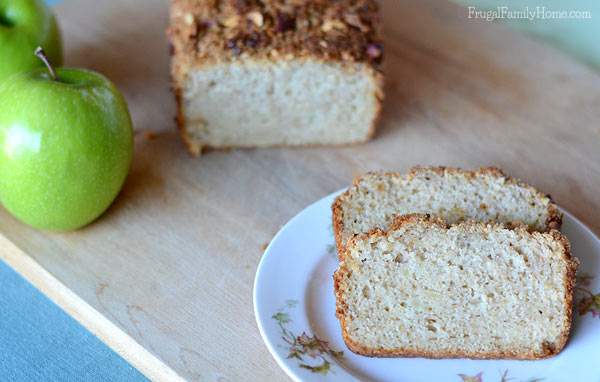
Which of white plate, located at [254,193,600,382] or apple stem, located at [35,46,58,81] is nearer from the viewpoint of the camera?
white plate, located at [254,193,600,382]

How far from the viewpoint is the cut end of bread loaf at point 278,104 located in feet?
8.68

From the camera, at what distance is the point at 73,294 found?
2.32m

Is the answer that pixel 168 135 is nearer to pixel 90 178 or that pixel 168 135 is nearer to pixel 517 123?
pixel 90 178

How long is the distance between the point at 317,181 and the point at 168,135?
0.54 m

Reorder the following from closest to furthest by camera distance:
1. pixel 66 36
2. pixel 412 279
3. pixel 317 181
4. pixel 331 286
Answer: pixel 412 279, pixel 331 286, pixel 317 181, pixel 66 36

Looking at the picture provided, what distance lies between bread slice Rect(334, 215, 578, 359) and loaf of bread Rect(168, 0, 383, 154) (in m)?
0.75

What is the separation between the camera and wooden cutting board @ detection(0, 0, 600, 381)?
7.42 feet

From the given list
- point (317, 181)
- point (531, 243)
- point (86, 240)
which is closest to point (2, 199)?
point (86, 240)

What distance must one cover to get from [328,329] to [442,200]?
0.47 m

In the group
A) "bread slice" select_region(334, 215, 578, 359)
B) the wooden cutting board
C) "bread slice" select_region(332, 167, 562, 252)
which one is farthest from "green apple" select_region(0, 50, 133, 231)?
"bread slice" select_region(334, 215, 578, 359)

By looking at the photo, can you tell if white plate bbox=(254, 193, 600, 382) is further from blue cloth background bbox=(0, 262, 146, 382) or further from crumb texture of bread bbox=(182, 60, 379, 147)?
crumb texture of bread bbox=(182, 60, 379, 147)

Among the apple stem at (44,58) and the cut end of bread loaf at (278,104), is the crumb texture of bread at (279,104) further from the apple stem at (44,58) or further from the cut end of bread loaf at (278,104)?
the apple stem at (44,58)

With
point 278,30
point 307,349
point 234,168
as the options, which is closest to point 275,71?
point 278,30

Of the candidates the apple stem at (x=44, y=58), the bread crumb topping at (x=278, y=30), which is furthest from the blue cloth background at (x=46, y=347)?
the bread crumb topping at (x=278, y=30)
